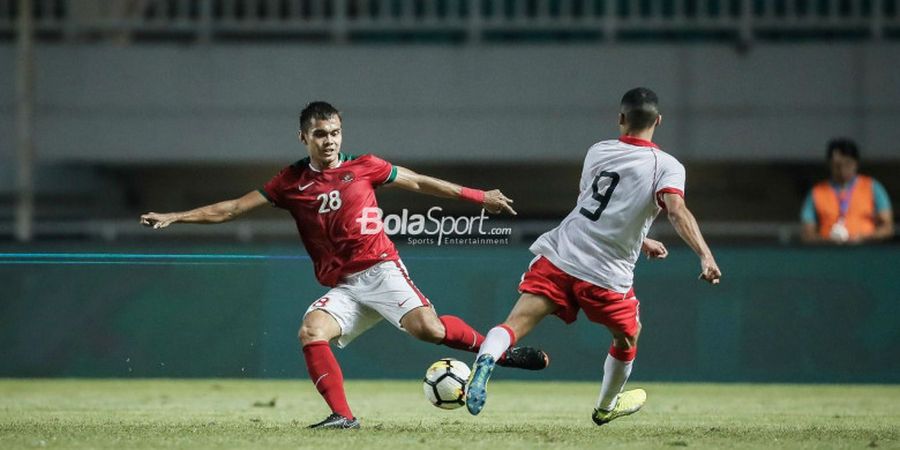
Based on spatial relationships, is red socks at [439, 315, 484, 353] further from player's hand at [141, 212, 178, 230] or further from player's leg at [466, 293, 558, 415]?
player's hand at [141, 212, 178, 230]

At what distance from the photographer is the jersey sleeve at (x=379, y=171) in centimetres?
778

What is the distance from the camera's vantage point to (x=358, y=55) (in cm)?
1705

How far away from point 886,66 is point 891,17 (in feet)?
2.25

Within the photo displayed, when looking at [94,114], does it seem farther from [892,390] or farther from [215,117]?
[892,390]

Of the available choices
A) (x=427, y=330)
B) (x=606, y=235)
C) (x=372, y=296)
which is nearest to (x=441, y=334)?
(x=427, y=330)

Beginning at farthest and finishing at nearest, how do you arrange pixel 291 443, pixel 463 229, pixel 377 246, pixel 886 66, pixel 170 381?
1. pixel 886 66
2. pixel 463 229
3. pixel 170 381
4. pixel 377 246
5. pixel 291 443

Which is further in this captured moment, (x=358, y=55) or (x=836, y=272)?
(x=358, y=55)

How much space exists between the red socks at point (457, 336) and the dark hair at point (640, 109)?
4.99ft

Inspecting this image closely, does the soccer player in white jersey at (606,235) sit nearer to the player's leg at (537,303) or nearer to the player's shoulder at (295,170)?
the player's leg at (537,303)

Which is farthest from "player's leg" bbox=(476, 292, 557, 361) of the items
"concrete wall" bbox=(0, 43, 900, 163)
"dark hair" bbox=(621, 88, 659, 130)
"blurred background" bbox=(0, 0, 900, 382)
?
"concrete wall" bbox=(0, 43, 900, 163)

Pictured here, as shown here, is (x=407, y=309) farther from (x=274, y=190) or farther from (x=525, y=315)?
(x=274, y=190)

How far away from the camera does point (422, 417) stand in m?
8.66

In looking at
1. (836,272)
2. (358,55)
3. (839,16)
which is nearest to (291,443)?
(836,272)

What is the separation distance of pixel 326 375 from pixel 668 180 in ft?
6.29
